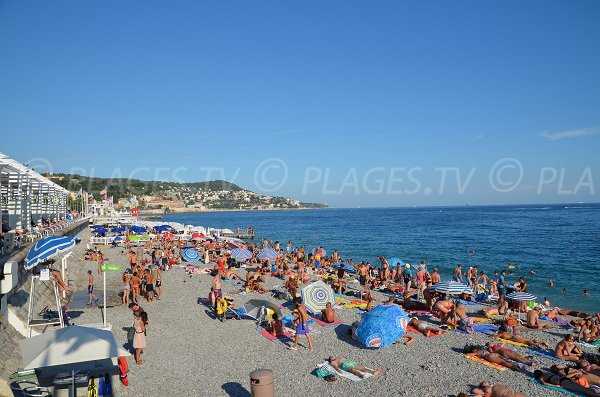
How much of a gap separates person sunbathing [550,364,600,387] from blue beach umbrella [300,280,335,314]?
6350 mm

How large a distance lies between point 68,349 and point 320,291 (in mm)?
8011

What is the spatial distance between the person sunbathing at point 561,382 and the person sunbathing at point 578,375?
0.14 metres

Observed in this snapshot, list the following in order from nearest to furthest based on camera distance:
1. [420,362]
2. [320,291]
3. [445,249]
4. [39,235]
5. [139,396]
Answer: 1. [139,396]
2. [420,362]
3. [320,291]
4. [39,235]
5. [445,249]

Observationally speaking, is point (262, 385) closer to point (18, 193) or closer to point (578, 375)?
point (578, 375)

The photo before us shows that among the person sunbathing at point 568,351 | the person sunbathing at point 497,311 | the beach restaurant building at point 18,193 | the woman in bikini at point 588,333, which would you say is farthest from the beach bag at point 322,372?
the beach restaurant building at point 18,193

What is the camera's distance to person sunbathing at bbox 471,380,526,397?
23.8 ft

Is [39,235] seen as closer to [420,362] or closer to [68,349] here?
[68,349]

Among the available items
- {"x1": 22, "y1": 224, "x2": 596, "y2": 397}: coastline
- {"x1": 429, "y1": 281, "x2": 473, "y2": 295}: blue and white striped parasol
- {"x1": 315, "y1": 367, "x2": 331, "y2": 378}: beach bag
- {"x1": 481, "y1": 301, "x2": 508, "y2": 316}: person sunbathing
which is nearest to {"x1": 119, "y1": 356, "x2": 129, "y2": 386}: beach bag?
{"x1": 22, "y1": 224, "x2": 596, "y2": 397}: coastline

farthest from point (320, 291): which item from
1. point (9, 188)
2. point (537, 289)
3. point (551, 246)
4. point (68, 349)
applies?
point (551, 246)

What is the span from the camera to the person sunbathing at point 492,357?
8951 mm

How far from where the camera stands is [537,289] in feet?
70.3

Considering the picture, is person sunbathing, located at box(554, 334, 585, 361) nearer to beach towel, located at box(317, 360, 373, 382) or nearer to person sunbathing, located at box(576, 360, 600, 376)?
person sunbathing, located at box(576, 360, 600, 376)

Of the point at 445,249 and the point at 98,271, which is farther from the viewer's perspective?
the point at 445,249

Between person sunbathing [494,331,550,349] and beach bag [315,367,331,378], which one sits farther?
person sunbathing [494,331,550,349]
